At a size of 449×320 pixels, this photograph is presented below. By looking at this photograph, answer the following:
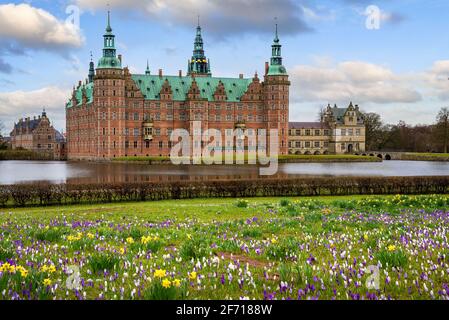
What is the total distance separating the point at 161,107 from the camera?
10212cm

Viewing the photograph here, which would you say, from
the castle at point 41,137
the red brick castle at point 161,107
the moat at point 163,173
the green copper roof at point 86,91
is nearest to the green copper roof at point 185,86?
the red brick castle at point 161,107

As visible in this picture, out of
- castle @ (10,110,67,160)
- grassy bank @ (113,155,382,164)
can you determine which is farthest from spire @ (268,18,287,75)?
castle @ (10,110,67,160)

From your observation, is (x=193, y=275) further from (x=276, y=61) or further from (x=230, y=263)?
(x=276, y=61)

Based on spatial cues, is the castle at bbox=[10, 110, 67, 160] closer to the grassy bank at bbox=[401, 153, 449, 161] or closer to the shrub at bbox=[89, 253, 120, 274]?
the grassy bank at bbox=[401, 153, 449, 161]

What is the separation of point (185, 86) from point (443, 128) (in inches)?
2196

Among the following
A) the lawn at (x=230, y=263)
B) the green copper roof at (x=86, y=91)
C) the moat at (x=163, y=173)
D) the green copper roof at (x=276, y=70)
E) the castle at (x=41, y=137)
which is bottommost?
the moat at (x=163, y=173)

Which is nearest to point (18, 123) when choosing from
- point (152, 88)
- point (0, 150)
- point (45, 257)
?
point (0, 150)

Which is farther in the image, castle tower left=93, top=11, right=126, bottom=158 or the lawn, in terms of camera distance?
castle tower left=93, top=11, right=126, bottom=158

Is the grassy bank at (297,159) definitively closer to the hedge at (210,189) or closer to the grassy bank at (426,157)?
the grassy bank at (426,157)

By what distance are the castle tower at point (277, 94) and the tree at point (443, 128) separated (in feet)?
108

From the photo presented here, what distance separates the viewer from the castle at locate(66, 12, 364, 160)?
96.0 meters

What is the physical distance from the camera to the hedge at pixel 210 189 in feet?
77.6
